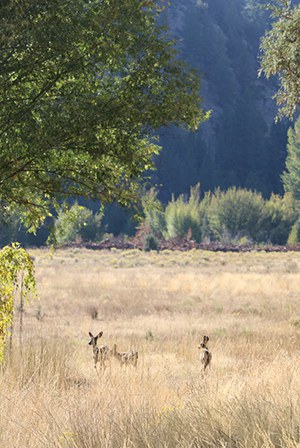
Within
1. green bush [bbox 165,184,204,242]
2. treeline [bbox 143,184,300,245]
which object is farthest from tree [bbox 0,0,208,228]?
green bush [bbox 165,184,204,242]

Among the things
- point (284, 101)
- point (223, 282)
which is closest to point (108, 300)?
point (223, 282)

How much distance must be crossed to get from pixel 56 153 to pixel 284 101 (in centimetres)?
817

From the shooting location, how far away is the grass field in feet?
20.0

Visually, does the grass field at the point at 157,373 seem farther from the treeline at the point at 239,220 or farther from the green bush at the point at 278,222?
the green bush at the point at 278,222

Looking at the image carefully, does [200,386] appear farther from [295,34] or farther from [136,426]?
[295,34]

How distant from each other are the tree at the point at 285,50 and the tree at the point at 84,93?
19.6 ft

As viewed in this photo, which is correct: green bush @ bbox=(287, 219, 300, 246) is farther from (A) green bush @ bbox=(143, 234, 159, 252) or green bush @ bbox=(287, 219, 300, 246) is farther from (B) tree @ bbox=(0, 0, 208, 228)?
(B) tree @ bbox=(0, 0, 208, 228)

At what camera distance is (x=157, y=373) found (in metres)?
9.88

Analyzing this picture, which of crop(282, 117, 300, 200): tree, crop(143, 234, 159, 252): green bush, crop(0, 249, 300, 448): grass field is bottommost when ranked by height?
crop(0, 249, 300, 448): grass field

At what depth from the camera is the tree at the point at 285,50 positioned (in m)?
15.5

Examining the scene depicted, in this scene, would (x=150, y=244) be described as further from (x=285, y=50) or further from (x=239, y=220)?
(x=285, y=50)

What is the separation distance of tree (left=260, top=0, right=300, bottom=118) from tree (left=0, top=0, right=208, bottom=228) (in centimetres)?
598

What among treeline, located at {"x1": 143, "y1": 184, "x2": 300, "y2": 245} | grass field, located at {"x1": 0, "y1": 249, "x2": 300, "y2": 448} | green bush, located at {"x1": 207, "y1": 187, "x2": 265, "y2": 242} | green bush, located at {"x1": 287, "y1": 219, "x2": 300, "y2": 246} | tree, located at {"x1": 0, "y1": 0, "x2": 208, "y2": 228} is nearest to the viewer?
grass field, located at {"x1": 0, "y1": 249, "x2": 300, "y2": 448}

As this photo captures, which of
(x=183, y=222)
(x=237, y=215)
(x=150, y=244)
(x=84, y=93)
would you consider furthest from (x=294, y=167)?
(x=84, y=93)
